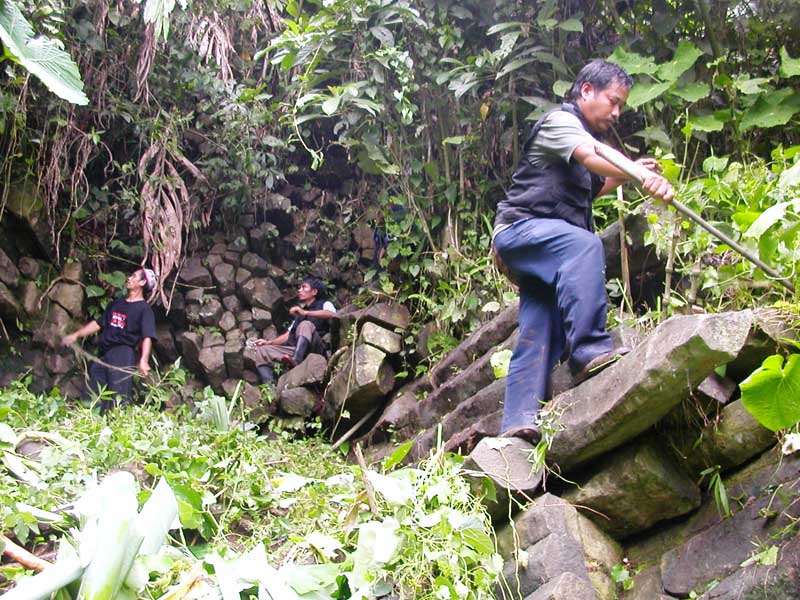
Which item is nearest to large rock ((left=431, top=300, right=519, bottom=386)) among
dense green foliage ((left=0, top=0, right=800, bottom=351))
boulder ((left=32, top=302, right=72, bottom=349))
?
dense green foliage ((left=0, top=0, right=800, bottom=351))

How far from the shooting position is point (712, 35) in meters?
4.90

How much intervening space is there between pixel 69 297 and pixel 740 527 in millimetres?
6232

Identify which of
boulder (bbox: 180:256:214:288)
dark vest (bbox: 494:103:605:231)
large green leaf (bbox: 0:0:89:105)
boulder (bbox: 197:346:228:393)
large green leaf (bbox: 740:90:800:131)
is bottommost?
boulder (bbox: 197:346:228:393)

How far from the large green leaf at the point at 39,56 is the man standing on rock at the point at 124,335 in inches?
180

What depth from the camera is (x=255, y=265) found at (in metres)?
8.09

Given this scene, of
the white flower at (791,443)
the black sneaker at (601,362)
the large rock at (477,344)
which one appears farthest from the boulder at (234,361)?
the white flower at (791,443)

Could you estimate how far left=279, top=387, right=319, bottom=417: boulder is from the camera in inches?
263

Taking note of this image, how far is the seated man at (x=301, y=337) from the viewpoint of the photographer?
7.32 m

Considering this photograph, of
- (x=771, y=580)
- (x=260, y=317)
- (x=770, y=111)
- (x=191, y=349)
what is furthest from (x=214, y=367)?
(x=771, y=580)

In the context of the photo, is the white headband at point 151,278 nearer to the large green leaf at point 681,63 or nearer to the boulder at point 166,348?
the boulder at point 166,348

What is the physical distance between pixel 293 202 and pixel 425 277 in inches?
111

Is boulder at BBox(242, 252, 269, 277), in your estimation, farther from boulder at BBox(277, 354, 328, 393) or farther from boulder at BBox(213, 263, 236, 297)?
boulder at BBox(277, 354, 328, 393)

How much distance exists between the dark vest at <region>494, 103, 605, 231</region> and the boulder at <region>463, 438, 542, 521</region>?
1.02 meters

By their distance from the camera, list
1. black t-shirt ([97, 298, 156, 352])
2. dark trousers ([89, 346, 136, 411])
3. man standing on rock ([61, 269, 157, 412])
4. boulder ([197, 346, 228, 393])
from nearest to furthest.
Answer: dark trousers ([89, 346, 136, 411])
man standing on rock ([61, 269, 157, 412])
black t-shirt ([97, 298, 156, 352])
boulder ([197, 346, 228, 393])
